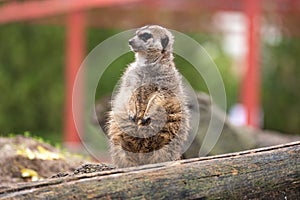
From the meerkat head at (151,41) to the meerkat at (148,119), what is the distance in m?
0.02

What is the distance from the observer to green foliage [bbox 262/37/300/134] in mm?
18388

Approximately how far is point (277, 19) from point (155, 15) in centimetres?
262

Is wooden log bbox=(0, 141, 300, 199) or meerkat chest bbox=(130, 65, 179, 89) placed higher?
meerkat chest bbox=(130, 65, 179, 89)

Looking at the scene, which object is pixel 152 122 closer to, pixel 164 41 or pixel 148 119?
pixel 148 119

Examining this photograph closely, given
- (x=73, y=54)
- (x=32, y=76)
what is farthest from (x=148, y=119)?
(x=32, y=76)

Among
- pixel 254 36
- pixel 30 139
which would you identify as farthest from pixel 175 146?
pixel 254 36

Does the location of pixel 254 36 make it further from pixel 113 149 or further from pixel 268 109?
pixel 113 149

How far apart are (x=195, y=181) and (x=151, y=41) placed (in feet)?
2.98

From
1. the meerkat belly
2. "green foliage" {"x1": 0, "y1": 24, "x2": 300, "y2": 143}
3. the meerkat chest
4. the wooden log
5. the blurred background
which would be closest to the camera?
the wooden log

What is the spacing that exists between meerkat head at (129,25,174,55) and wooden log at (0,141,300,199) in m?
0.78

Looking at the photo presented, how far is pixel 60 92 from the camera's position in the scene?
717 inches

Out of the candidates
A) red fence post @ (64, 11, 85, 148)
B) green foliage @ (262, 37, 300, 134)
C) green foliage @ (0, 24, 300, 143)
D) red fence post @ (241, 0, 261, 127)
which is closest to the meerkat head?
red fence post @ (241, 0, 261, 127)

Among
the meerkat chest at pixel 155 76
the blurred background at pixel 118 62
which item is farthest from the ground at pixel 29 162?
the blurred background at pixel 118 62

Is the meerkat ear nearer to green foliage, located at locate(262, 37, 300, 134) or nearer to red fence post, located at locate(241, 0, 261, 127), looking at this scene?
red fence post, located at locate(241, 0, 261, 127)
